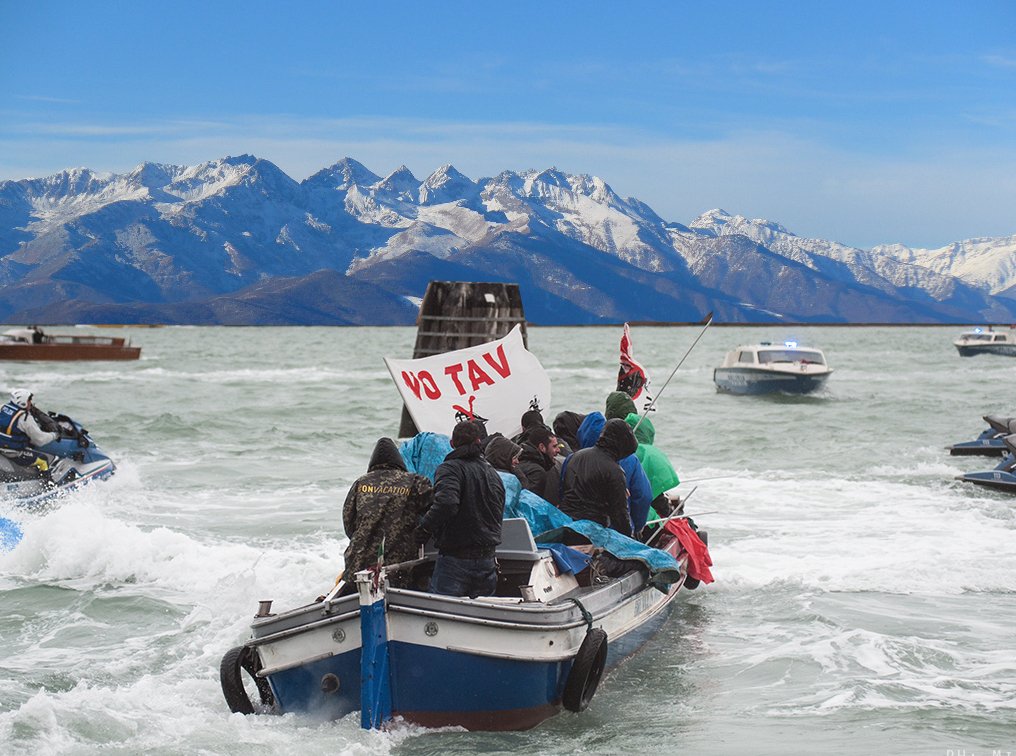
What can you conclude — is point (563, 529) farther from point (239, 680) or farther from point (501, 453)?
point (239, 680)

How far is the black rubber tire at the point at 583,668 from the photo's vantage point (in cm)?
909

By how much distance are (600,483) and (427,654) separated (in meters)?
2.79

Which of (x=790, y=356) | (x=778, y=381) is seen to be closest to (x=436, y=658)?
(x=778, y=381)

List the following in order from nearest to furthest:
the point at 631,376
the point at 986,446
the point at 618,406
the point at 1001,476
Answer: the point at 618,406 → the point at 631,376 → the point at 1001,476 → the point at 986,446

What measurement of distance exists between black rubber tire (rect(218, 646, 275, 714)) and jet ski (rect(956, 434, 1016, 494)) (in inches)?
623

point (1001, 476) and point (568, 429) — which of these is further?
point (1001, 476)

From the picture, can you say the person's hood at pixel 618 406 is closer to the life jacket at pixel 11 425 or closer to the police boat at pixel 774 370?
the life jacket at pixel 11 425

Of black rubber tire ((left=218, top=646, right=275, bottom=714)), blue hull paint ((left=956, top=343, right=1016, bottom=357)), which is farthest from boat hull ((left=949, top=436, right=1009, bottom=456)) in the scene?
blue hull paint ((left=956, top=343, right=1016, bottom=357))

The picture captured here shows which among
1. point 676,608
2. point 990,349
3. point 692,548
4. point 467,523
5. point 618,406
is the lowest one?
point 676,608

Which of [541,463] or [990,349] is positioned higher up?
[541,463]

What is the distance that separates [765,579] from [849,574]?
1.09 m

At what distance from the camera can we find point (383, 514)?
29.7ft

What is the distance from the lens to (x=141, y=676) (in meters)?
A: 11.1

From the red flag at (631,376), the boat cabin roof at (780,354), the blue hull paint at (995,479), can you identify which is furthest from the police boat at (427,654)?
the boat cabin roof at (780,354)
